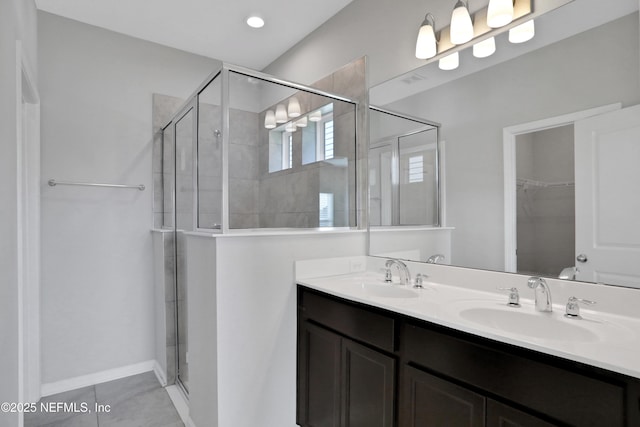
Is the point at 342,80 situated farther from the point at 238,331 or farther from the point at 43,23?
the point at 43,23

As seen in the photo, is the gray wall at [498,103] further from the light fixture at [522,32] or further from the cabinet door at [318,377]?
the cabinet door at [318,377]

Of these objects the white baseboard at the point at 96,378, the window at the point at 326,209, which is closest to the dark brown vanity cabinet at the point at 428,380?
the window at the point at 326,209

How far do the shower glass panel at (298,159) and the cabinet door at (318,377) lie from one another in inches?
A: 27.6

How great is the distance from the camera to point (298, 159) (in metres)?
2.36

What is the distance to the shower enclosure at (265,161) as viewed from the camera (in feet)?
6.36

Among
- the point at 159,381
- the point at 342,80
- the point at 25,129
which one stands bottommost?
the point at 159,381

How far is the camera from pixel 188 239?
2025 millimetres

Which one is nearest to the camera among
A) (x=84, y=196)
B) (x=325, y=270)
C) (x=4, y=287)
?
(x=4, y=287)

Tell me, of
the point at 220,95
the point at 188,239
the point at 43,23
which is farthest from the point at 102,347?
the point at 43,23

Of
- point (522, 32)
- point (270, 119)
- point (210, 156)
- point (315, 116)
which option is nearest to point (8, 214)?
point (210, 156)

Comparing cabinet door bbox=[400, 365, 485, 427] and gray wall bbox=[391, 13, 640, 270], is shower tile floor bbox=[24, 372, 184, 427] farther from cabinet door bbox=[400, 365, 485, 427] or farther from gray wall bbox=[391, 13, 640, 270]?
gray wall bbox=[391, 13, 640, 270]

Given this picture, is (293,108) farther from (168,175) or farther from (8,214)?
(8,214)

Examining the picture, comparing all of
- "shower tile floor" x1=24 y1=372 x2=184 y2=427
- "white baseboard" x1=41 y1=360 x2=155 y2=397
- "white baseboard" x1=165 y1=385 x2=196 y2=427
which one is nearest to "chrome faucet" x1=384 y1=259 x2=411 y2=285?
"white baseboard" x1=165 y1=385 x2=196 y2=427

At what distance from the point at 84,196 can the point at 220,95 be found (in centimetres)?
156
